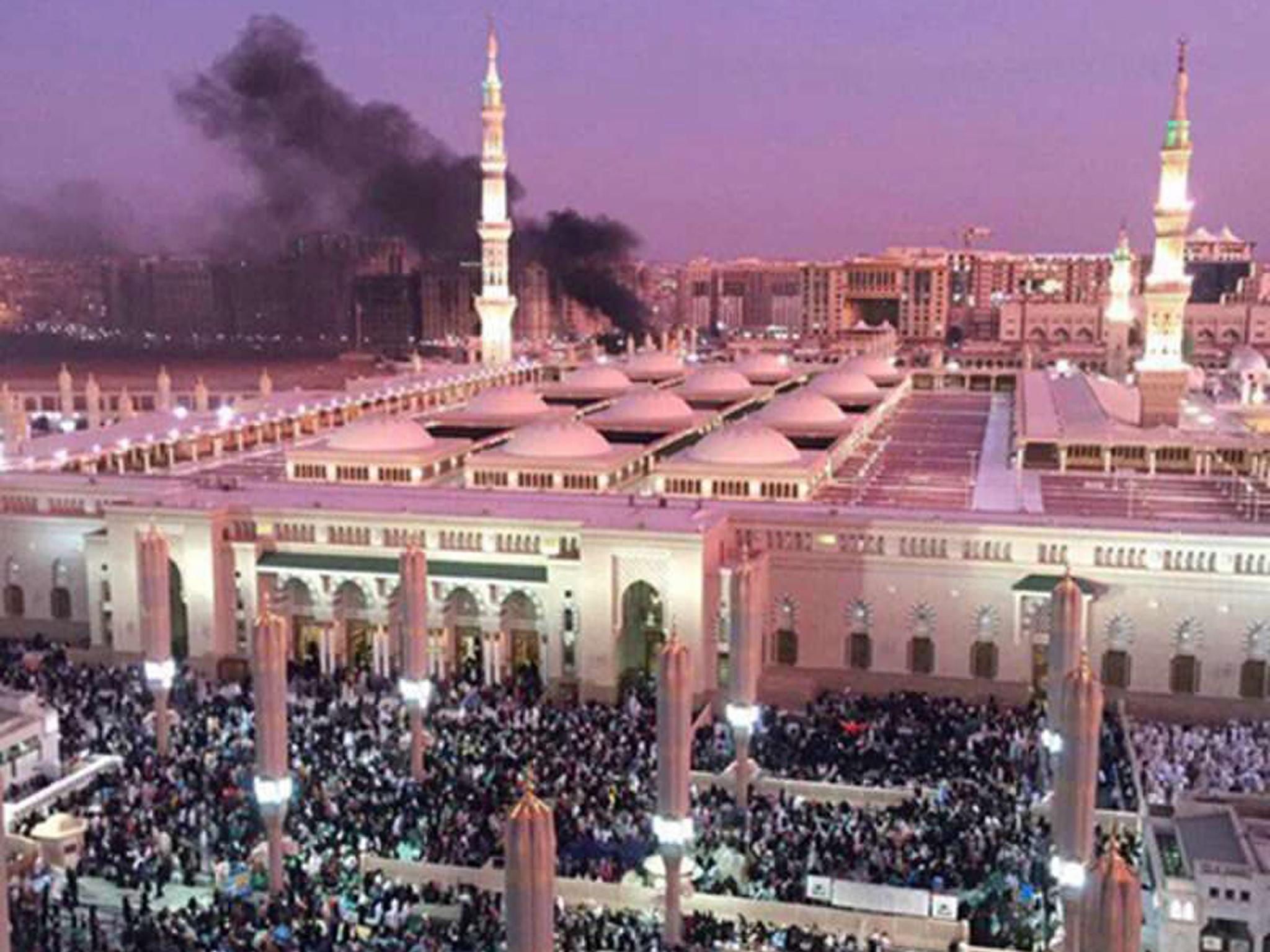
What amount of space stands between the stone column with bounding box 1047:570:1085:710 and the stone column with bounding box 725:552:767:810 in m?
3.78

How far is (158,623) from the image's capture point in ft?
65.9

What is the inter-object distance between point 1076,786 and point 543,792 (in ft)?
22.3

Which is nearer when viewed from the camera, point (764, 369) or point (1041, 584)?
point (1041, 584)

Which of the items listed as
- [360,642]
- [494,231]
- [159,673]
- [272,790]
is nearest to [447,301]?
[494,231]

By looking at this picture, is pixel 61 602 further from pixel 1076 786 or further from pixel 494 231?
pixel 494 231

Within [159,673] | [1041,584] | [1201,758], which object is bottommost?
[1201,758]

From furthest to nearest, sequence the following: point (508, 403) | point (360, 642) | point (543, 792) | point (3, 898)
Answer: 1. point (508, 403)
2. point (360, 642)
3. point (543, 792)
4. point (3, 898)

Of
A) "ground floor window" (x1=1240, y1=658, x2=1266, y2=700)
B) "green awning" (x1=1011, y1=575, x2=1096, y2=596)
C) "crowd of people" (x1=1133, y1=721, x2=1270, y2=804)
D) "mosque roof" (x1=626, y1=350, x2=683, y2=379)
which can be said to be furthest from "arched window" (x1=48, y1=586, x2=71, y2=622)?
"mosque roof" (x1=626, y1=350, x2=683, y2=379)

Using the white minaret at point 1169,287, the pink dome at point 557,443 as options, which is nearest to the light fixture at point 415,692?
the pink dome at point 557,443

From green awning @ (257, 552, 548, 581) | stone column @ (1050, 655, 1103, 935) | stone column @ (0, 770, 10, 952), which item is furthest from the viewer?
green awning @ (257, 552, 548, 581)

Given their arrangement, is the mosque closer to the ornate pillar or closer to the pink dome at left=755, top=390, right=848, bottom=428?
the pink dome at left=755, top=390, right=848, bottom=428

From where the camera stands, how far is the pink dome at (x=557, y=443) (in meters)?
28.0

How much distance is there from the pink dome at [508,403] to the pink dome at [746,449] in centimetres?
907

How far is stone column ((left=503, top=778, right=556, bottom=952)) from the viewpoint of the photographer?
1163cm
